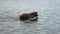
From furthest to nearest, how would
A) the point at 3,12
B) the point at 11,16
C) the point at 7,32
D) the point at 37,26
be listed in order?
the point at 3,12 < the point at 11,16 < the point at 37,26 < the point at 7,32

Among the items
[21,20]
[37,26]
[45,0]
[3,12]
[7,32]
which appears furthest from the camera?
[45,0]

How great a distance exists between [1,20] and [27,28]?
42cm

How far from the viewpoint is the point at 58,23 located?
6.22 feet

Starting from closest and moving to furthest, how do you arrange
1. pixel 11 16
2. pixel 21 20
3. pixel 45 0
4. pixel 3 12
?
1. pixel 21 20
2. pixel 11 16
3. pixel 3 12
4. pixel 45 0

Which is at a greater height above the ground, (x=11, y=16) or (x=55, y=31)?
(x=11, y=16)

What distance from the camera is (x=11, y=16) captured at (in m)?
2.07

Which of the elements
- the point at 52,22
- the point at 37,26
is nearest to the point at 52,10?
the point at 52,22

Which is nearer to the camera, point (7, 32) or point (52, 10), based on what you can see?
point (7, 32)

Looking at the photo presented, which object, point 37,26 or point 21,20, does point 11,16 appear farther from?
point 37,26

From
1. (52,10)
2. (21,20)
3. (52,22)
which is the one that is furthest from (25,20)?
(52,10)

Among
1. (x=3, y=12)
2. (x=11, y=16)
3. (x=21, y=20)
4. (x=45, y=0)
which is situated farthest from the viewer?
(x=45, y=0)

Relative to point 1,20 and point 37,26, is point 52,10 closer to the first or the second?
point 37,26

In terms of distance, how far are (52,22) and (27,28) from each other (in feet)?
1.25

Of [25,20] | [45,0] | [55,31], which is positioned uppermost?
[45,0]
